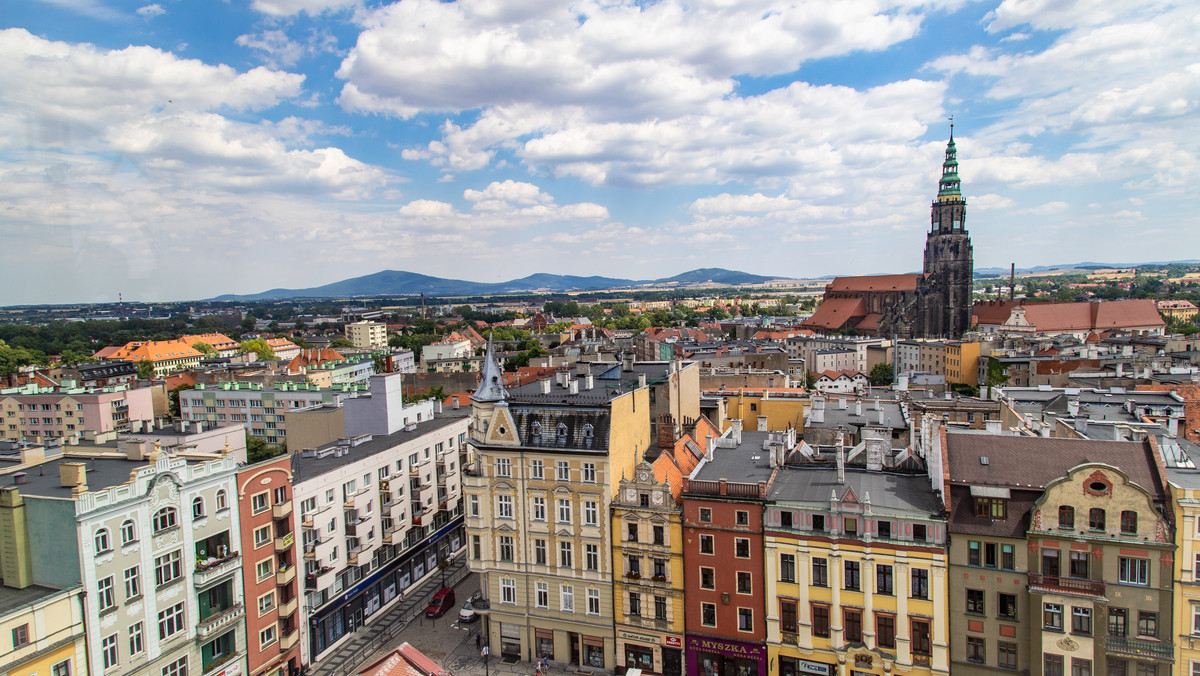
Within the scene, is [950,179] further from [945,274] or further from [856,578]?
[856,578]

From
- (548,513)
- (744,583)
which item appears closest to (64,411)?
(548,513)

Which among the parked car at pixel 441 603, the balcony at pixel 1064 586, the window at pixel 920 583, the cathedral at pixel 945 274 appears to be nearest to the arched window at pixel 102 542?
the parked car at pixel 441 603

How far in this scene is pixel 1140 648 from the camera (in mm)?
28250

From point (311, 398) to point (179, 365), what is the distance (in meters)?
97.6

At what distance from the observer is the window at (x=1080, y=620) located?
93.9ft

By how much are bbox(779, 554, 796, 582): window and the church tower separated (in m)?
161

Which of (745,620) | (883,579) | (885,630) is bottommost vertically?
(745,620)

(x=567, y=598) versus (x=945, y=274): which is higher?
(x=945, y=274)

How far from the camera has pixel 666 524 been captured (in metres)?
36.1

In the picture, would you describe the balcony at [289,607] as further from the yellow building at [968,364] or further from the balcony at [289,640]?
the yellow building at [968,364]

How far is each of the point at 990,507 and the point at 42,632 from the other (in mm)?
39463

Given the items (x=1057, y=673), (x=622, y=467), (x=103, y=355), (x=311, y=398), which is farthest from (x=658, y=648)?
(x=103, y=355)

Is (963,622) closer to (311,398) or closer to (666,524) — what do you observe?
(666,524)

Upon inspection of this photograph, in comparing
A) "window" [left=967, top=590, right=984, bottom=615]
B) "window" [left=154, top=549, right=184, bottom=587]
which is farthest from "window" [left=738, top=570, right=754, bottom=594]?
"window" [left=154, top=549, right=184, bottom=587]
